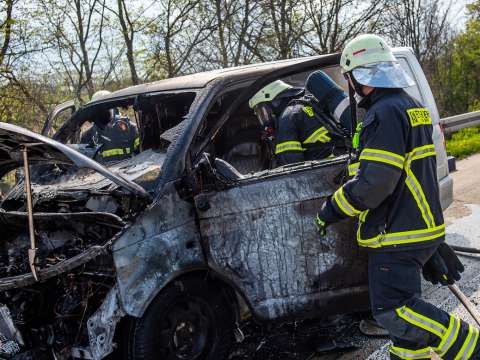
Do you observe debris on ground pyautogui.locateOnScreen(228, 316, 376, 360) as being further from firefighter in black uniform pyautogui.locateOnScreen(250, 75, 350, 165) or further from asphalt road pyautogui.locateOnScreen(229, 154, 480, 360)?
firefighter in black uniform pyautogui.locateOnScreen(250, 75, 350, 165)

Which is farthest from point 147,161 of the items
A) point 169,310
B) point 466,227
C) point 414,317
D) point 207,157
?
point 466,227

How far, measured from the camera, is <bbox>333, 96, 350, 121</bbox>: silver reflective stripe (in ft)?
10.8

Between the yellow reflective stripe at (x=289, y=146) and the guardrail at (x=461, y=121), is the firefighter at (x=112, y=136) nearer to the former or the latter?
the yellow reflective stripe at (x=289, y=146)

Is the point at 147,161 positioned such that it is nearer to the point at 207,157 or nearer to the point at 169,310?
the point at 207,157

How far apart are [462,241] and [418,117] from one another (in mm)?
2735

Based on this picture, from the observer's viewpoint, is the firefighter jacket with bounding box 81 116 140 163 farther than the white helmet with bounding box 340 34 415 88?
Yes

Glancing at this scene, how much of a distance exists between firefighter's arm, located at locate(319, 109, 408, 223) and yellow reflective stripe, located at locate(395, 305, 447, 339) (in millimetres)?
532

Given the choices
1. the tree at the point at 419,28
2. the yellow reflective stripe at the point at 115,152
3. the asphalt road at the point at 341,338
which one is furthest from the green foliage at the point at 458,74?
the yellow reflective stripe at the point at 115,152

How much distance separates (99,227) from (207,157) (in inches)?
28.3

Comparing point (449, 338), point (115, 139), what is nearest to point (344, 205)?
point (449, 338)

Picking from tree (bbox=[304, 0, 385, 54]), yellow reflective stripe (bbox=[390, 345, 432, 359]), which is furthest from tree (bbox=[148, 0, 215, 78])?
yellow reflective stripe (bbox=[390, 345, 432, 359])

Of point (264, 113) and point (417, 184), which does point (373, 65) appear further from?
point (264, 113)

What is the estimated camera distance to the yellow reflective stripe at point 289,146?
10.8 ft

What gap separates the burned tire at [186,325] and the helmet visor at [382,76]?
4.65 ft
